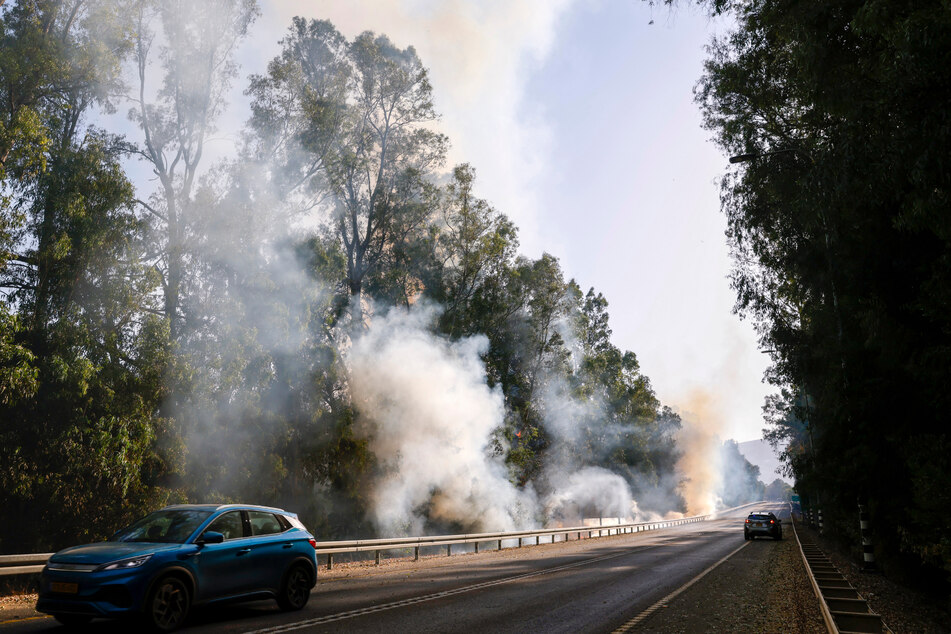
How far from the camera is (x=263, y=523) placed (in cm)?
895

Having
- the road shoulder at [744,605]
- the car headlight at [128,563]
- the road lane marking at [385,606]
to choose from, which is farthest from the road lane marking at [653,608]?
the car headlight at [128,563]

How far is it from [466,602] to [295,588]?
278cm

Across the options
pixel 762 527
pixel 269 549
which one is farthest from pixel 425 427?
pixel 269 549

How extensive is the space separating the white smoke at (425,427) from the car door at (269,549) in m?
20.0

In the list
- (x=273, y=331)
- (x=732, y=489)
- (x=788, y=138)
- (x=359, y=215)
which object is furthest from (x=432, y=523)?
(x=732, y=489)

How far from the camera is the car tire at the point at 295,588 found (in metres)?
8.80

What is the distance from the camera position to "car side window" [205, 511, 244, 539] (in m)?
8.19

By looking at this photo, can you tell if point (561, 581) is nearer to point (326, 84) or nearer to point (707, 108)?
point (707, 108)

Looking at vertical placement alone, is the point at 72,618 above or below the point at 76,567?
below

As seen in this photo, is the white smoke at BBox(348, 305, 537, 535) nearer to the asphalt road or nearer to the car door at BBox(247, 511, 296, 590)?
the asphalt road

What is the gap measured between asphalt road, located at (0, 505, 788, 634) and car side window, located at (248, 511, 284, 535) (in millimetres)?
1088

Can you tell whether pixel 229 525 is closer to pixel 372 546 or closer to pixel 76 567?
pixel 76 567

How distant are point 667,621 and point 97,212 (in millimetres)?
18268

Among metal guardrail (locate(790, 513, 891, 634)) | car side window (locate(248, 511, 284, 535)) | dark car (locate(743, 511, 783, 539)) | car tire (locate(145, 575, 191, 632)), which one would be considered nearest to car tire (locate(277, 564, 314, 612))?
car side window (locate(248, 511, 284, 535))
